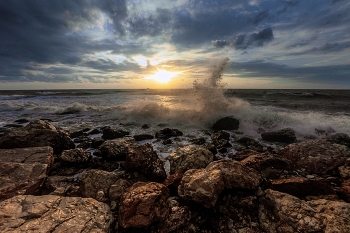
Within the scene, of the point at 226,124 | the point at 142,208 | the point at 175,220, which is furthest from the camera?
the point at 226,124

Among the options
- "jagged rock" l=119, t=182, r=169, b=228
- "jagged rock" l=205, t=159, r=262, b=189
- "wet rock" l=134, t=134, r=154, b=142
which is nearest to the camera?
"jagged rock" l=119, t=182, r=169, b=228

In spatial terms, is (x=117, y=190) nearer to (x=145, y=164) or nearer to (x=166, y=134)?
(x=145, y=164)

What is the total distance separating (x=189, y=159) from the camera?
3711 millimetres

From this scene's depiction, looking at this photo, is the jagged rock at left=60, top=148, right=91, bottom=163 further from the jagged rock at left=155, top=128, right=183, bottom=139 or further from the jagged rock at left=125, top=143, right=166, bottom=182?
the jagged rock at left=155, top=128, right=183, bottom=139

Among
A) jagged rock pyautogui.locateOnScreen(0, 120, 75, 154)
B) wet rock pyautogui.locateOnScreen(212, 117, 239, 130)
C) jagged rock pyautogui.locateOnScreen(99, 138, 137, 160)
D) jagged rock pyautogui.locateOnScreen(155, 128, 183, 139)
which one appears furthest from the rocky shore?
wet rock pyautogui.locateOnScreen(212, 117, 239, 130)

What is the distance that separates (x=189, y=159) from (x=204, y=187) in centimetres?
128

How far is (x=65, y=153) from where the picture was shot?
4141 mm

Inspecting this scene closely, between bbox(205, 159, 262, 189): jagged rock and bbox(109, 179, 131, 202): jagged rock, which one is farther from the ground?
bbox(205, 159, 262, 189): jagged rock

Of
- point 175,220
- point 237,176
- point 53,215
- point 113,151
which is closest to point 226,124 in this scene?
point 237,176

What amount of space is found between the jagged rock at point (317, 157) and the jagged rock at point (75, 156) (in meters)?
5.94

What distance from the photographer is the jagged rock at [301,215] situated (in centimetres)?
186

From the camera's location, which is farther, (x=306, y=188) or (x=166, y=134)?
(x=166, y=134)

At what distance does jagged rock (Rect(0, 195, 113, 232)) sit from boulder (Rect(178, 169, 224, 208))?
4.28 feet

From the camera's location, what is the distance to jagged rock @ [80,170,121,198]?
2.79 meters
